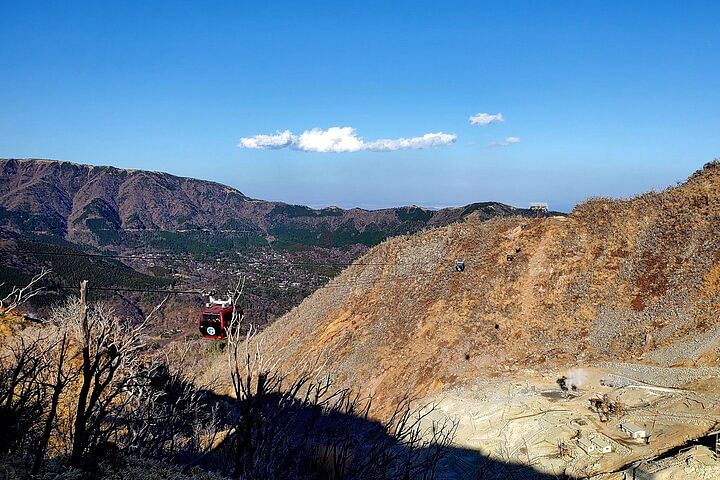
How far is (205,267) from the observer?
14200 cm

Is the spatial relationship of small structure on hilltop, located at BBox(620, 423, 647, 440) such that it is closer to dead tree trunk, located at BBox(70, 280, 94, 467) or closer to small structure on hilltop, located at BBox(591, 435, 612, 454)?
small structure on hilltop, located at BBox(591, 435, 612, 454)

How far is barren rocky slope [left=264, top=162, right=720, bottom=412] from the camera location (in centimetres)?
1880

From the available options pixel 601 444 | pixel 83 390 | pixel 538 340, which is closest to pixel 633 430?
pixel 601 444

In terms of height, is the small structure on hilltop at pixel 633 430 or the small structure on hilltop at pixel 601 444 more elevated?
the small structure on hilltop at pixel 633 430

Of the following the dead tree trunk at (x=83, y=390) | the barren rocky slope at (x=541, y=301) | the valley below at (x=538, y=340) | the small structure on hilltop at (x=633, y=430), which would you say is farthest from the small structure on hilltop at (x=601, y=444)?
the dead tree trunk at (x=83, y=390)

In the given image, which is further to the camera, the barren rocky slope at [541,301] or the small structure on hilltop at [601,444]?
the barren rocky slope at [541,301]

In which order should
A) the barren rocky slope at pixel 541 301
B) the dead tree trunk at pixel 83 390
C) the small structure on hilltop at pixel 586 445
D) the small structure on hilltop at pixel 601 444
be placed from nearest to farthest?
the dead tree trunk at pixel 83 390 → the small structure on hilltop at pixel 601 444 → the small structure on hilltop at pixel 586 445 → the barren rocky slope at pixel 541 301

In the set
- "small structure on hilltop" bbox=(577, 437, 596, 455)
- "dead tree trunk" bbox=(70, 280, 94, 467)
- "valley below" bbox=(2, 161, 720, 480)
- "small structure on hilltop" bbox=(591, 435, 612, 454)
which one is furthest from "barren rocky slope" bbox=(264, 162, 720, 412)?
"dead tree trunk" bbox=(70, 280, 94, 467)

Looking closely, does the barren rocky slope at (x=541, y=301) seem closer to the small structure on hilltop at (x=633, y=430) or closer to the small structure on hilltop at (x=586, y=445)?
the small structure on hilltop at (x=633, y=430)

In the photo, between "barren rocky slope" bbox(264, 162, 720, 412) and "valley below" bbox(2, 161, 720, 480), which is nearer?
"valley below" bbox(2, 161, 720, 480)

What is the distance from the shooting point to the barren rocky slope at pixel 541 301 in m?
18.8

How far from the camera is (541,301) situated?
22.9 m

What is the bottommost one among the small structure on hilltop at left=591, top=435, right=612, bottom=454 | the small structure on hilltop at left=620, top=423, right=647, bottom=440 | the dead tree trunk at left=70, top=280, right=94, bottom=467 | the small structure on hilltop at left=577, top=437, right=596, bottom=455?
the small structure on hilltop at left=577, top=437, right=596, bottom=455

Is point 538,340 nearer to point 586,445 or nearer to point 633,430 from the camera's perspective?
point 633,430
